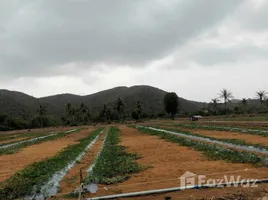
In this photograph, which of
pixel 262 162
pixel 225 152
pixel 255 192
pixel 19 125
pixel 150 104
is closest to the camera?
pixel 255 192

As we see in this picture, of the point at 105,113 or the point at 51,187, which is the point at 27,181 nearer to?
the point at 51,187

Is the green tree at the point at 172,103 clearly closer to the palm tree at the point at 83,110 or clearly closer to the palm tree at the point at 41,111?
the palm tree at the point at 83,110

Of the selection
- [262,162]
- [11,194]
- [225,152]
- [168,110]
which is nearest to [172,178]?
[262,162]

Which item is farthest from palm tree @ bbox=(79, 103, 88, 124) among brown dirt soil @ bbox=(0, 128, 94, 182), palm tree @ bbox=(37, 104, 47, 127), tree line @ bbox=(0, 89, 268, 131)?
brown dirt soil @ bbox=(0, 128, 94, 182)

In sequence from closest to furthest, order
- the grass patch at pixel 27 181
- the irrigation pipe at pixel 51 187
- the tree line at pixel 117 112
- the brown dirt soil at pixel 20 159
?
the irrigation pipe at pixel 51 187 → the grass patch at pixel 27 181 → the brown dirt soil at pixel 20 159 → the tree line at pixel 117 112

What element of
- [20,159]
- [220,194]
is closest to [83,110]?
[20,159]

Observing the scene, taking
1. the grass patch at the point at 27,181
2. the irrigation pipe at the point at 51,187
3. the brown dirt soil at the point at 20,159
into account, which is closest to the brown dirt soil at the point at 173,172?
the irrigation pipe at the point at 51,187

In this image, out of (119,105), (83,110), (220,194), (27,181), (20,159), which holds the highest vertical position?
(119,105)

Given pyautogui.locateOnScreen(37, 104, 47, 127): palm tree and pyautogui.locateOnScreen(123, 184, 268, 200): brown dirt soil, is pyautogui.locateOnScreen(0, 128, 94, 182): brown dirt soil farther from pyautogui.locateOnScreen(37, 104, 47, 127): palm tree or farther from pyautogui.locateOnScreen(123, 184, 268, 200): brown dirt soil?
pyautogui.locateOnScreen(37, 104, 47, 127): palm tree

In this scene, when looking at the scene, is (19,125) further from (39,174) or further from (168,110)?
(39,174)

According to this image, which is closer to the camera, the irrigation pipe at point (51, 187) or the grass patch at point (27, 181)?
the irrigation pipe at point (51, 187)

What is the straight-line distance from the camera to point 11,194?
1117 cm

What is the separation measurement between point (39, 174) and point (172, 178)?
22.7 feet

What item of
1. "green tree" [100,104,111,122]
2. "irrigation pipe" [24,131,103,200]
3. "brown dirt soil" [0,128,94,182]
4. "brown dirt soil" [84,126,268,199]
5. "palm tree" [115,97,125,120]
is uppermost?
"palm tree" [115,97,125,120]
